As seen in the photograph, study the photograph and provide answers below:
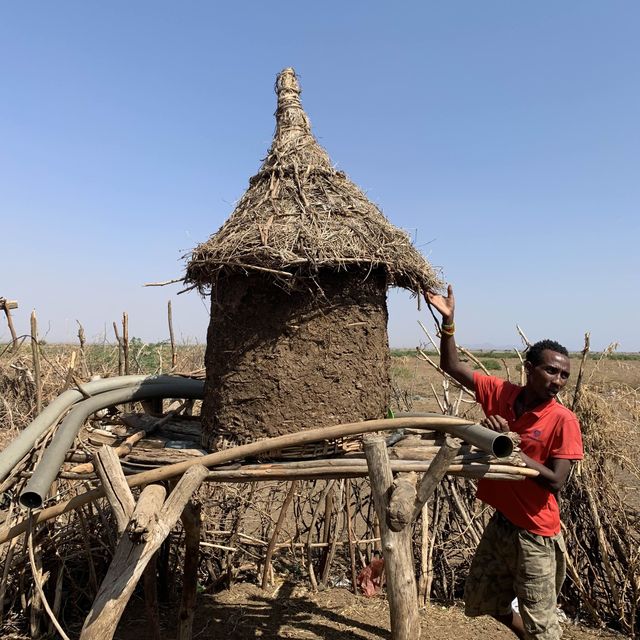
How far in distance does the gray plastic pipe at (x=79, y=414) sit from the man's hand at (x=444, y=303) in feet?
5.58

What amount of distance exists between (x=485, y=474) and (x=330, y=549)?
3299 mm

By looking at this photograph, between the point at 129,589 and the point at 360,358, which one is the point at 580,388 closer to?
the point at 360,358

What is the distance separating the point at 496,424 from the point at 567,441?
0.50 metres

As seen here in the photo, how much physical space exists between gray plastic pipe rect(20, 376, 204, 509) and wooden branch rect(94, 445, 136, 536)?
0.25 meters

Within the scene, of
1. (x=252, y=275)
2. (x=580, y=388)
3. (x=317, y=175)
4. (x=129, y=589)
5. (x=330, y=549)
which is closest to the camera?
(x=129, y=589)

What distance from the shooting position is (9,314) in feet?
15.2

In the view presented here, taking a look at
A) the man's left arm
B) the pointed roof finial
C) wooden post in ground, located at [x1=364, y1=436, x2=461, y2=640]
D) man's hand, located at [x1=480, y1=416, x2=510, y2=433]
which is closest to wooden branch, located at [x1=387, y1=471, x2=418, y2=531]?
wooden post in ground, located at [x1=364, y1=436, x2=461, y2=640]

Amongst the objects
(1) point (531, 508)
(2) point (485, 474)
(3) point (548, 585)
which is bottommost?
(3) point (548, 585)

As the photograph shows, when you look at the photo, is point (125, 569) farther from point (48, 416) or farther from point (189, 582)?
point (189, 582)

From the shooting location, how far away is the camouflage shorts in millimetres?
3332

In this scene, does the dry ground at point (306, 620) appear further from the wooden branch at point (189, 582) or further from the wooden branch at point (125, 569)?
the wooden branch at point (125, 569)

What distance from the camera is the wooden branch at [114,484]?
108 inches

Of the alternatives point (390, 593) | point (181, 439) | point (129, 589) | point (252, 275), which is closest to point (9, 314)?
point (181, 439)

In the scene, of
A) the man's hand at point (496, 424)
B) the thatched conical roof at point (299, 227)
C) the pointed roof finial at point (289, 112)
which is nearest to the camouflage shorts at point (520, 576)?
the man's hand at point (496, 424)
